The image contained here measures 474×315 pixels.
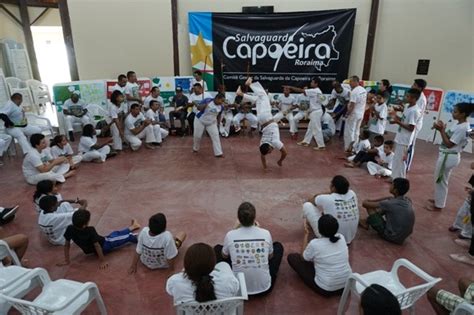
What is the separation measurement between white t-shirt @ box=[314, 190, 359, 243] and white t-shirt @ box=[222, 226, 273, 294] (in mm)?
915

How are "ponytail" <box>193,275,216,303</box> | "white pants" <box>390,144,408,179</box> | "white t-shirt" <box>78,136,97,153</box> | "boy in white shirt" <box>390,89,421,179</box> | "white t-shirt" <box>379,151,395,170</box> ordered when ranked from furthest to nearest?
"white t-shirt" <box>78,136,97,153</box> → "white t-shirt" <box>379,151,395,170</box> → "white pants" <box>390,144,408,179</box> → "boy in white shirt" <box>390,89,421,179</box> → "ponytail" <box>193,275,216,303</box>

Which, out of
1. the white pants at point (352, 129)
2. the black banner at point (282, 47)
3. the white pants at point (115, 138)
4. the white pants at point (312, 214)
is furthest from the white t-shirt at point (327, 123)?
the white pants at point (115, 138)

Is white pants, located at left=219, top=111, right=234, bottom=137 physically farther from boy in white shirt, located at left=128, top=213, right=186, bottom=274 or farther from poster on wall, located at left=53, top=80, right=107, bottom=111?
boy in white shirt, located at left=128, top=213, right=186, bottom=274

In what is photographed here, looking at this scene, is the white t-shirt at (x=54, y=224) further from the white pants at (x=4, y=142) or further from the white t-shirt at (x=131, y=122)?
the white t-shirt at (x=131, y=122)

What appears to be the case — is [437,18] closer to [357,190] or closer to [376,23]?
[376,23]

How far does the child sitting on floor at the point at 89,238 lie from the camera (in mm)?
3112

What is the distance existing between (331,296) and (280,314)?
0.50 m

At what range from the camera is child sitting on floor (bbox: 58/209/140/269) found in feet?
10.2

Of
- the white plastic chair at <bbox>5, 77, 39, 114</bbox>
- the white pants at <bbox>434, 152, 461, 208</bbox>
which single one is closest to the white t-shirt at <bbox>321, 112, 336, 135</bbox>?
the white pants at <bbox>434, 152, 461, 208</bbox>

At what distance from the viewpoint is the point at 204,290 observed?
198 centimetres

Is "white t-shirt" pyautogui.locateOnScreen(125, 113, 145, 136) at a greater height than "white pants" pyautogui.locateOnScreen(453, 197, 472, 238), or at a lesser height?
greater

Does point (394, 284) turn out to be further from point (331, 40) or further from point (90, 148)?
point (331, 40)

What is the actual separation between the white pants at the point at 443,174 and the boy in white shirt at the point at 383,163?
Answer: 3.49 ft

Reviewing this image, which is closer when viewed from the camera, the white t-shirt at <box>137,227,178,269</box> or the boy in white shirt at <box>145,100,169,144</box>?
the white t-shirt at <box>137,227,178,269</box>
